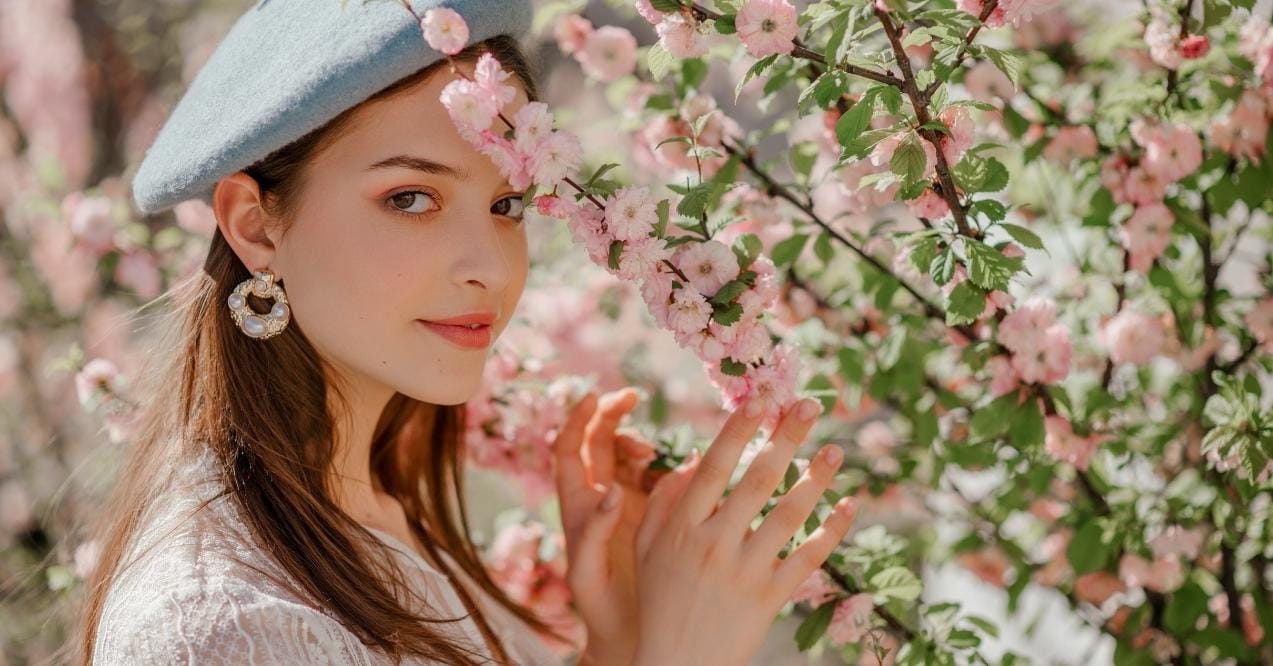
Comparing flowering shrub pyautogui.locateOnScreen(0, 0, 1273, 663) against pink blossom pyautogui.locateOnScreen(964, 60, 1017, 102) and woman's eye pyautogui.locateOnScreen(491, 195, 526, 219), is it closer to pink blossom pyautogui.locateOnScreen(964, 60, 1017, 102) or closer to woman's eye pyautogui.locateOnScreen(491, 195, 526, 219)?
pink blossom pyautogui.locateOnScreen(964, 60, 1017, 102)

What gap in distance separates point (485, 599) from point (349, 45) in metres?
0.90

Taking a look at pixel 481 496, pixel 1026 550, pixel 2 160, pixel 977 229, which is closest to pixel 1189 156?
pixel 977 229

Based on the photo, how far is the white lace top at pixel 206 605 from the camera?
3.74ft

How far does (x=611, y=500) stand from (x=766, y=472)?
32cm

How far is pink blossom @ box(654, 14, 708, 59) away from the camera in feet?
3.76

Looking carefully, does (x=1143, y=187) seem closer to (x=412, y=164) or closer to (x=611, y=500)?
(x=611, y=500)

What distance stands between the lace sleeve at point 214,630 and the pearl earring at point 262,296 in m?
0.32

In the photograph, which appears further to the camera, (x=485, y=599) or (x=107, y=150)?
(x=107, y=150)

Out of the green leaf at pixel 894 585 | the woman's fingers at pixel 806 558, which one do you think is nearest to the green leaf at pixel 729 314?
the woman's fingers at pixel 806 558

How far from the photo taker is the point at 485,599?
5.74 ft

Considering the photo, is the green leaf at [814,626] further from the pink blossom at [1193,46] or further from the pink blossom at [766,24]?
the pink blossom at [1193,46]

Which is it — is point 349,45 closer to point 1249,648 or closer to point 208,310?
point 208,310

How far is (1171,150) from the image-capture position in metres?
1.50

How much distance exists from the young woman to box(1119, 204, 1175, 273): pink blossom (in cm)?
53
